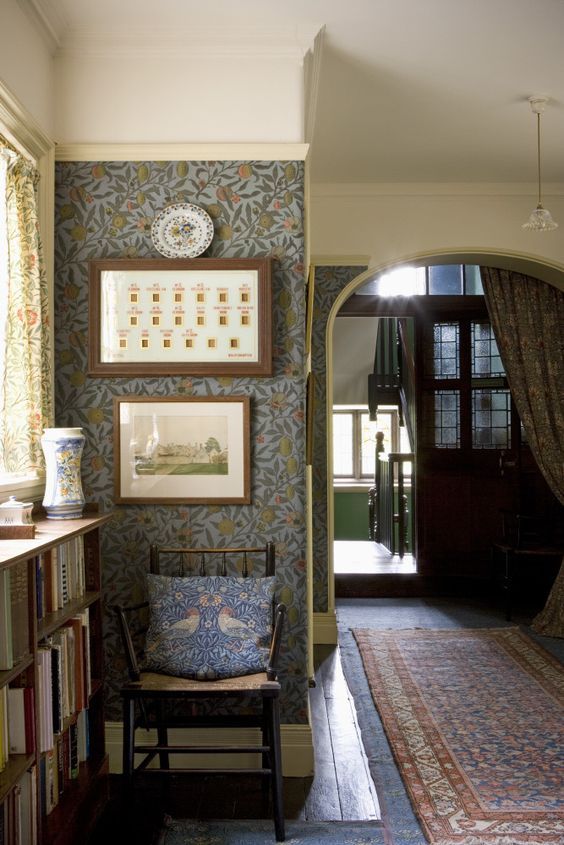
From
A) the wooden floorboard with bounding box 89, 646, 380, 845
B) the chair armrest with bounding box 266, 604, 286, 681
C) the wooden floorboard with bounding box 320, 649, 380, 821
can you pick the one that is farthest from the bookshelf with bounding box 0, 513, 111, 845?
the wooden floorboard with bounding box 320, 649, 380, 821

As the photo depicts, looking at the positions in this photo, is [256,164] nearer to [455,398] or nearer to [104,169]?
[104,169]

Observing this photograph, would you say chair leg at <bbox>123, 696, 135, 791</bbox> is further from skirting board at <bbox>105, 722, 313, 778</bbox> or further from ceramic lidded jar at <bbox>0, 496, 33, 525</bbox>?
ceramic lidded jar at <bbox>0, 496, 33, 525</bbox>

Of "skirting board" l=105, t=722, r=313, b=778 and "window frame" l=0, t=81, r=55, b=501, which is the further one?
"skirting board" l=105, t=722, r=313, b=778

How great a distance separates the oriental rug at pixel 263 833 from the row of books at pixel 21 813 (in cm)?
58

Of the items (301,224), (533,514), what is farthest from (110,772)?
(533,514)

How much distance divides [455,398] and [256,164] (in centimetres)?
370

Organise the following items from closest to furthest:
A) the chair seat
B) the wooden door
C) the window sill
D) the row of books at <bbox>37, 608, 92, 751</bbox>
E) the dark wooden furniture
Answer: the row of books at <bbox>37, 608, 92, 751</bbox> → the chair seat → the dark wooden furniture → the wooden door → the window sill

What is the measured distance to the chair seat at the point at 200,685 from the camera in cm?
247

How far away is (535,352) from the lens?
559cm

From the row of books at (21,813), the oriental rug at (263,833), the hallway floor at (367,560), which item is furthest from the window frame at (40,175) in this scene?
the hallway floor at (367,560)

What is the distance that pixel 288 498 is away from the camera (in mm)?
3082

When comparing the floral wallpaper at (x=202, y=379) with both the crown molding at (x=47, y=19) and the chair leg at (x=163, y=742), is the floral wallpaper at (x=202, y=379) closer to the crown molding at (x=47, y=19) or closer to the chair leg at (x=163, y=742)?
the chair leg at (x=163, y=742)

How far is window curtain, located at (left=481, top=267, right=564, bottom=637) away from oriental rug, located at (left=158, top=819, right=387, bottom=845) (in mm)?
3406

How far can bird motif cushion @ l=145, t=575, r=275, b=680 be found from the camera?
2.63 metres
